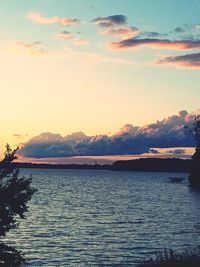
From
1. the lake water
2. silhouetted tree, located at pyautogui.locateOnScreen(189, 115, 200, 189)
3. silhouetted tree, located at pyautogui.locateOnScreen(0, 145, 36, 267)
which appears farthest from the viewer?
silhouetted tree, located at pyautogui.locateOnScreen(189, 115, 200, 189)

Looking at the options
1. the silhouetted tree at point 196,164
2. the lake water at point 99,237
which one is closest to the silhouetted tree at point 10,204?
the lake water at point 99,237

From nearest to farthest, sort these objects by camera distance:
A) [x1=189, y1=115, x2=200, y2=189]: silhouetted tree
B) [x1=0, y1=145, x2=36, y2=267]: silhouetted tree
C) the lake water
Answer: [x1=0, y1=145, x2=36, y2=267]: silhouetted tree
the lake water
[x1=189, y1=115, x2=200, y2=189]: silhouetted tree

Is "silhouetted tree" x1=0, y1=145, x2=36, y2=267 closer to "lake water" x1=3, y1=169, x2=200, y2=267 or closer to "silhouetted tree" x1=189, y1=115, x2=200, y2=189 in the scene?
"lake water" x1=3, y1=169, x2=200, y2=267

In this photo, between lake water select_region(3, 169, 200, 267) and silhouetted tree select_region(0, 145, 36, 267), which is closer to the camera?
silhouetted tree select_region(0, 145, 36, 267)

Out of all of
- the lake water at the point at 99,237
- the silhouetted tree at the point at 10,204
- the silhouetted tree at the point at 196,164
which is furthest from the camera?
the silhouetted tree at the point at 196,164

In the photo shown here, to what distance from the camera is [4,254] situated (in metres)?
20.8

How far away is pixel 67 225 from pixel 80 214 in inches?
760

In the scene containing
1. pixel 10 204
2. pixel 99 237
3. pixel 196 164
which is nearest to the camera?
pixel 10 204

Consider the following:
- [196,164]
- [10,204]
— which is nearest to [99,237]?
[10,204]

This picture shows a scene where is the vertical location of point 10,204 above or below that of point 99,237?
above

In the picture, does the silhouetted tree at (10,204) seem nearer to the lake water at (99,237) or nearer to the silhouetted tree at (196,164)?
the lake water at (99,237)

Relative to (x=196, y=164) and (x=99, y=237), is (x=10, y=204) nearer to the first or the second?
(x=99, y=237)

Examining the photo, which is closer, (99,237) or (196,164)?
(99,237)

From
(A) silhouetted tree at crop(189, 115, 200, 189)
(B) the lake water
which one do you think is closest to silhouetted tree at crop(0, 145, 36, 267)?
(B) the lake water
